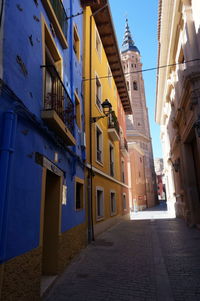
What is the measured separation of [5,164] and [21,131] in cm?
77

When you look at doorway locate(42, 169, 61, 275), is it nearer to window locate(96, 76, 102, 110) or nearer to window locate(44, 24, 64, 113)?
window locate(44, 24, 64, 113)

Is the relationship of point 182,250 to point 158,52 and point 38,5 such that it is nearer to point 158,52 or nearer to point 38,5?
point 38,5

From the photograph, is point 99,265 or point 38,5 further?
point 99,265

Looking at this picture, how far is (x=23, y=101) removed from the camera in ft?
11.6

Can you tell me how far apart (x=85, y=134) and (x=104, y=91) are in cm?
508

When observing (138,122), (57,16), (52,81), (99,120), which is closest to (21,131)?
(52,81)

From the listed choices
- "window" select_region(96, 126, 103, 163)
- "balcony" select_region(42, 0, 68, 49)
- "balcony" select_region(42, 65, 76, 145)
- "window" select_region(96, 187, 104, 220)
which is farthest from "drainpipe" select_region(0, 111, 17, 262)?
"window" select_region(96, 126, 103, 163)

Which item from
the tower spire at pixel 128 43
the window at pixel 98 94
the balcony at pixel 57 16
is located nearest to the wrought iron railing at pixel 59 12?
the balcony at pixel 57 16

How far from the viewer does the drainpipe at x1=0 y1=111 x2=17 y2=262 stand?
8.61 ft

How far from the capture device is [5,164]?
278 centimetres

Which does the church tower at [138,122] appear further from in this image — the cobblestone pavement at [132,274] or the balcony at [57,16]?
the balcony at [57,16]

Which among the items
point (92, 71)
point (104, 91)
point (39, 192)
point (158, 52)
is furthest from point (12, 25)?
point (158, 52)

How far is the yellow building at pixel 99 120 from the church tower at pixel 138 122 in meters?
23.6

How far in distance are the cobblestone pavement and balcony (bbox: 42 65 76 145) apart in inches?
125
